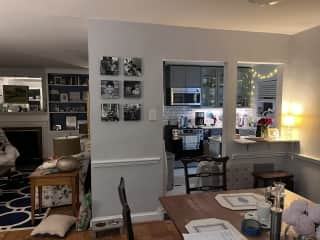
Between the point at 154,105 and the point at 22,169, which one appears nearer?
the point at 154,105

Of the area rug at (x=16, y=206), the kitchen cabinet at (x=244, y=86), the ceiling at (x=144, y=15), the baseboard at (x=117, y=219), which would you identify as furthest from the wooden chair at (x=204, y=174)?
the kitchen cabinet at (x=244, y=86)

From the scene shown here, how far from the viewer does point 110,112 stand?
273 centimetres

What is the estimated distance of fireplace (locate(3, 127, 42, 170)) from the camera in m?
5.88

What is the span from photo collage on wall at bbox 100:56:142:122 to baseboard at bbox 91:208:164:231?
1146 mm

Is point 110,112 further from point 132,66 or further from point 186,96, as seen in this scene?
point 186,96

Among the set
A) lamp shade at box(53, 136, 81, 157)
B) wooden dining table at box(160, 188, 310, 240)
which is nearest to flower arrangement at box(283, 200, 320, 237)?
wooden dining table at box(160, 188, 310, 240)

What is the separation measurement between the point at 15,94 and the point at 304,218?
6.54 m

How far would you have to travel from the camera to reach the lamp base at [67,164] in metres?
2.96

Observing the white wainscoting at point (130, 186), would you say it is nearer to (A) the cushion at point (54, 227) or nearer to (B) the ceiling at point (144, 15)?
(A) the cushion at point (54, 227)

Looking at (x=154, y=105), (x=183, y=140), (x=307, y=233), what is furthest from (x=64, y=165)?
(x=183, y=140)

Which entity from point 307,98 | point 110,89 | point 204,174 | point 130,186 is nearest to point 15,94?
point 110,89

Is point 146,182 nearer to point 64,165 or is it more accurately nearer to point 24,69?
point 64,165

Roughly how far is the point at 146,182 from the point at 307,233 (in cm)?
199

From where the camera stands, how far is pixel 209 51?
2990mm
